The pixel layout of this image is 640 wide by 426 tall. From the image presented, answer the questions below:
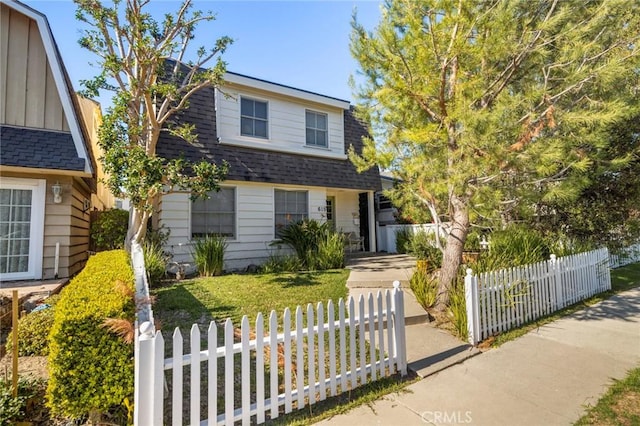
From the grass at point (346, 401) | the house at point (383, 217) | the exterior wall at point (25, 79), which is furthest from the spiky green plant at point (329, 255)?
the exterior wall at point (25, 79)

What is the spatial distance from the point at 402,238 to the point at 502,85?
7.83 metres

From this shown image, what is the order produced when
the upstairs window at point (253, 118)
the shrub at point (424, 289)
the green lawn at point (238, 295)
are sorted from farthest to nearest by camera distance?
the upstairs window at point (253, 118) < the shrub at point (424, 289) < the green lawn at point (238, 295)

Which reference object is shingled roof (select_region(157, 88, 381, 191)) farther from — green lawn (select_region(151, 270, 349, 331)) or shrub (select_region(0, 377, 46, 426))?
shrub (select_region(0, 377, 46, 426))

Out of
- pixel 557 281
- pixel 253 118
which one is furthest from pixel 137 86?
pixel 557 281

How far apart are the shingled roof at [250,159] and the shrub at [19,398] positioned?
5709 mm

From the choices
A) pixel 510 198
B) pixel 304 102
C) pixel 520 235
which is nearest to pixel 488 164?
pixel 510 198

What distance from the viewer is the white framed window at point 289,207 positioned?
395 inches

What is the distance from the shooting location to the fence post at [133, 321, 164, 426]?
218 cm

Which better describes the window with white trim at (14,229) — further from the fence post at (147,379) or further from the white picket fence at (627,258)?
the white picket fence at (627,258)

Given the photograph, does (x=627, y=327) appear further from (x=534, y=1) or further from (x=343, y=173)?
(x=343, y=173)

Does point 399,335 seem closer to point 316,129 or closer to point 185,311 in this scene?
point 185,311

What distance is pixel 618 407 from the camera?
9.49 feet

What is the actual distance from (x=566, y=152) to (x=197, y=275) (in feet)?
26.1

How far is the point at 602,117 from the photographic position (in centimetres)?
374
